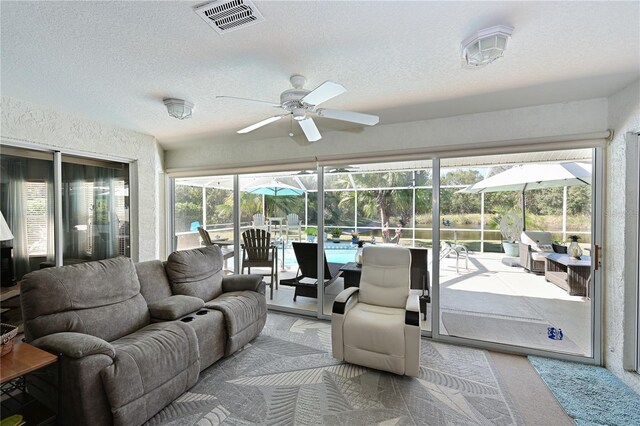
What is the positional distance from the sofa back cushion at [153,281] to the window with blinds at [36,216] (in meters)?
1.46

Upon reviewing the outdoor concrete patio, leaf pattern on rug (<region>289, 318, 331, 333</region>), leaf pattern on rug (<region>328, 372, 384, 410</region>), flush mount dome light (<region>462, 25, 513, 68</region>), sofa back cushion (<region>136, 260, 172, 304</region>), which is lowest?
leaf pattern on rug (<region>289, 318, 331, 333</region>)

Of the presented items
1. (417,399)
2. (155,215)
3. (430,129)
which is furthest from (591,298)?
(155,215)

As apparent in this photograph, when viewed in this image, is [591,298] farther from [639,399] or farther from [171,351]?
[171,351]

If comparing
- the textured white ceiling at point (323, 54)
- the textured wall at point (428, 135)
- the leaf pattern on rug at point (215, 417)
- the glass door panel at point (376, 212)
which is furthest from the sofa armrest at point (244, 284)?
the textured white ceiling at point (323, 54)

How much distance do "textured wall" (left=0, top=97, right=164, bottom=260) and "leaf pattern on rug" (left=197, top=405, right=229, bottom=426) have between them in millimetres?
2967

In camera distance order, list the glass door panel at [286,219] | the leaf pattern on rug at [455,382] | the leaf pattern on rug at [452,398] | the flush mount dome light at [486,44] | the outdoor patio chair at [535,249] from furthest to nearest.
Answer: the glass door panel at [286,219] → the outdoor patio chair at [535,249] → the leaf pattern on rug at [455,382] → the leaf pattern on rug at [452,398] → the flush mount dome light at [486,44]

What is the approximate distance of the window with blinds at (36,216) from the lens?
310 cm

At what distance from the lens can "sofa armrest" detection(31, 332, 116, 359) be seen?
5.54ft

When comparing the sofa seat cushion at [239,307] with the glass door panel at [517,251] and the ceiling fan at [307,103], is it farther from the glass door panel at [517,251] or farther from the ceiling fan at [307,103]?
the glass door panel at [517,251]

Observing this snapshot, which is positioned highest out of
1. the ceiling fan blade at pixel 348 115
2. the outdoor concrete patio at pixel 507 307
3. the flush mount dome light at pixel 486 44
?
the flush mount dome light at pixel 486 44

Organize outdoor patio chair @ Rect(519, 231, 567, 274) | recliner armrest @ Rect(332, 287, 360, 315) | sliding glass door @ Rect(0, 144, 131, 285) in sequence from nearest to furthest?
recliner armrest @ Rect(332, 287, 360, 315), sliding glass door @ Rect(0, 144, 131, 285), outdoor patio chair @ Rect(519, 231, 567, 274)

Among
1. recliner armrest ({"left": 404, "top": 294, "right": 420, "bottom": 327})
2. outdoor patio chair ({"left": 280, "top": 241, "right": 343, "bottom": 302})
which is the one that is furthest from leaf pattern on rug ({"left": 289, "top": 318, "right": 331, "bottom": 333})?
recliner armrest ({"left": 404, "top": 294, "right": 420, "bottom": 327})

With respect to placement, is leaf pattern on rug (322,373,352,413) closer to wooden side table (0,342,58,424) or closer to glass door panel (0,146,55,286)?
wooden side table (0,342,58,424)

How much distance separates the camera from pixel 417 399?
7.17 ft
